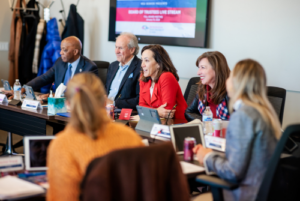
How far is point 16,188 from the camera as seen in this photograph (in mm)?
1451

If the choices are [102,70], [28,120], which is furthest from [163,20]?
[28,120]

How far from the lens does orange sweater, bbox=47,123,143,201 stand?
1.24 metres

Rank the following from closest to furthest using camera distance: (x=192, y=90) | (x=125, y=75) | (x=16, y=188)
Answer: (x=16, y=188), (x=192, y=90), (x=125, y=75)

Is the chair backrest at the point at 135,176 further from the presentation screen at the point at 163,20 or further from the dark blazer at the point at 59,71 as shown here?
the presentation screen at the point at 163,20

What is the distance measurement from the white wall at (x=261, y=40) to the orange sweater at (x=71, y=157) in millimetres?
2825

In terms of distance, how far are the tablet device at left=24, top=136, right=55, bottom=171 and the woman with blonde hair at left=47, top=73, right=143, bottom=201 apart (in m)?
0.46

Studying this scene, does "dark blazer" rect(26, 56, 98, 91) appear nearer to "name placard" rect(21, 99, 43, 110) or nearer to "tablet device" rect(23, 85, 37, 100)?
"tablet device" rect(23, 85, 37, 100)

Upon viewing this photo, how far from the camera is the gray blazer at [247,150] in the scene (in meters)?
1.55

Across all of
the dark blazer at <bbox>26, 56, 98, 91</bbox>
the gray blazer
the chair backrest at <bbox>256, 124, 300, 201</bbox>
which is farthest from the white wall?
the chair backrest at <bbox>256, 124, 300, 201</bbox>

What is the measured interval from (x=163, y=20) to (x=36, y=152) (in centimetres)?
319

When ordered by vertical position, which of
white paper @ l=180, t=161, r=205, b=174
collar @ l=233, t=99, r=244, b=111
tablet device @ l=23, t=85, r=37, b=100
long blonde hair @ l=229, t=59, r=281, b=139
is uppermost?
long blonde hair @ l=229, t=59, r=281, b=139

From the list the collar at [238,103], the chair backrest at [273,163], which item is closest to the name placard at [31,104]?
the collar at [238,103]

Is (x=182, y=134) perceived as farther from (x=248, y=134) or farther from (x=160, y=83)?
(x=160, y=83)

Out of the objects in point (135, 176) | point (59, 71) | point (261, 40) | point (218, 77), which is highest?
point (261, 40)
